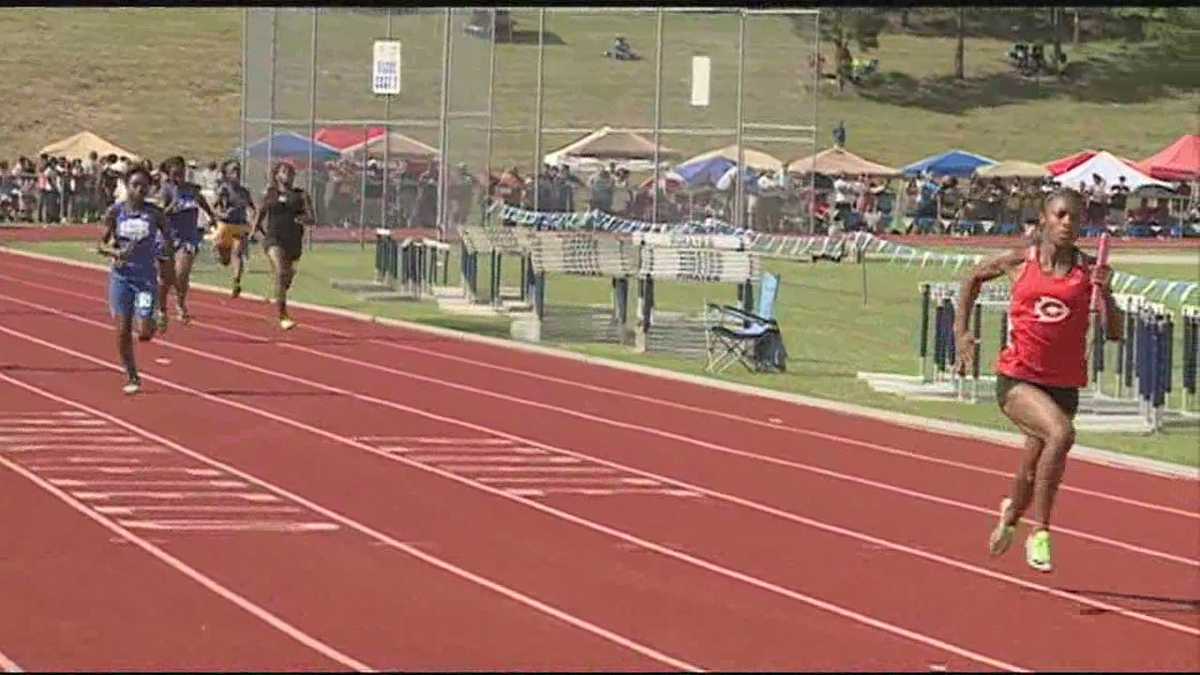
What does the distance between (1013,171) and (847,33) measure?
1824 cm

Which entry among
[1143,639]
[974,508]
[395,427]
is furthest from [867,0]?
[395,427]

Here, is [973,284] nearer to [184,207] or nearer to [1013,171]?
[184,207]

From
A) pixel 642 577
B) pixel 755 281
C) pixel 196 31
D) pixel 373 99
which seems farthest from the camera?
pixel 196 31

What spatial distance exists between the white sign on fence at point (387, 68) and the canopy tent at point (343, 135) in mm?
3747

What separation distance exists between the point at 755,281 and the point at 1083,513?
13.6 m

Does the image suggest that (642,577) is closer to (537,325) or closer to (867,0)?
(867,0)

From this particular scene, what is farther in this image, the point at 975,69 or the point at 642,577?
the point at 975,69

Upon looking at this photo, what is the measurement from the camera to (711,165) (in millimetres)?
42812

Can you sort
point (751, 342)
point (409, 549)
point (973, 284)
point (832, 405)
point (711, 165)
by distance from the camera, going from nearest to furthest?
point (973, 284) → point (409, 549) → point (832, 405) → point (751, 342) → point (711, 165)

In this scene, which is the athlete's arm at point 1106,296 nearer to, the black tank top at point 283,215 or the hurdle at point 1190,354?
the hurdle at point 1190,354

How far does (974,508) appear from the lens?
15867mm

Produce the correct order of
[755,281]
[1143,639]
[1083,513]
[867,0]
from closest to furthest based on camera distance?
[867,0]
[1143,639]
[1083,513]
[755,281]

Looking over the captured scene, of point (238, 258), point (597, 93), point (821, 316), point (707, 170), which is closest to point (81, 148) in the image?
point (597, 93)

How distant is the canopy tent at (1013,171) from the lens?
6300 centimetres
